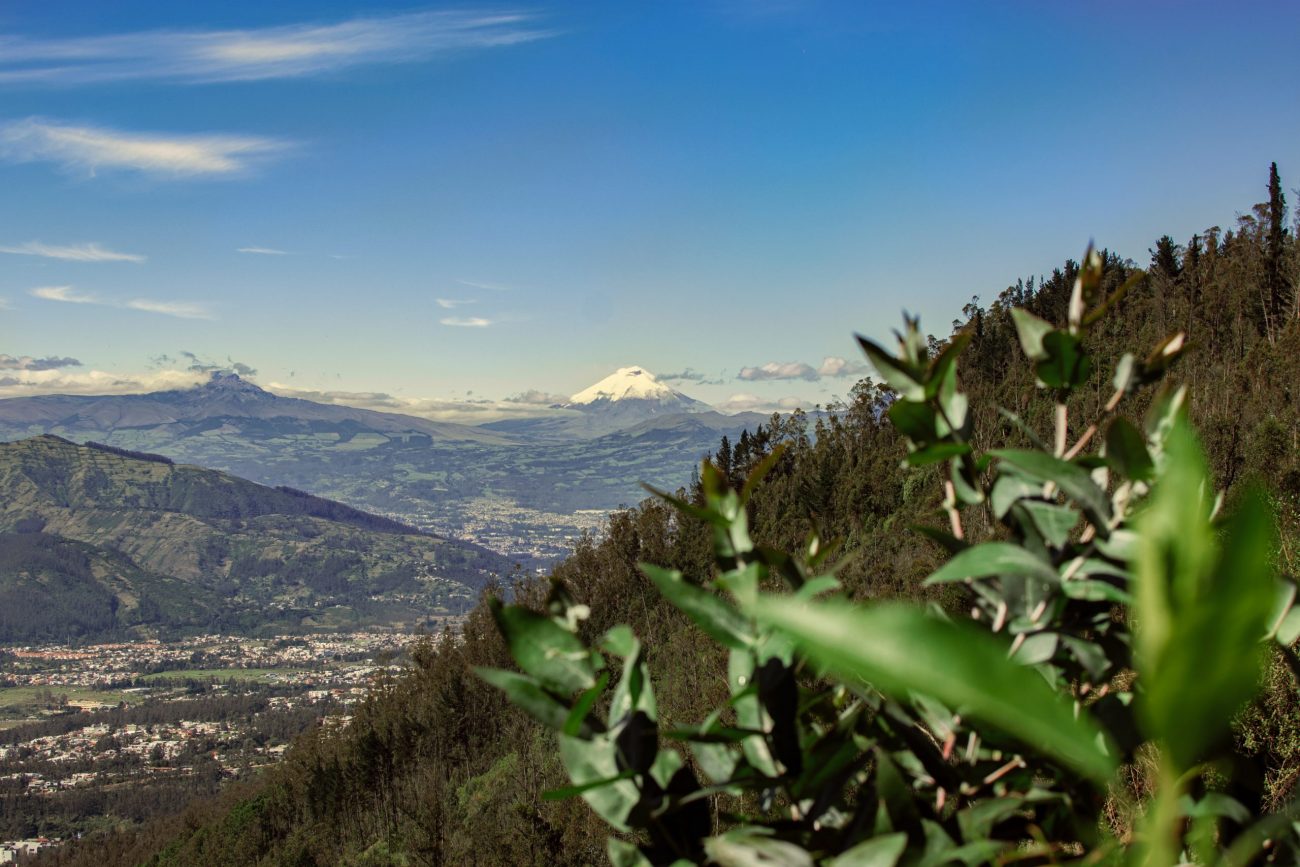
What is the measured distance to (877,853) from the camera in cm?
70

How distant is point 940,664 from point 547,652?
654mm

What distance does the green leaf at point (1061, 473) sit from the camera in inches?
32.8

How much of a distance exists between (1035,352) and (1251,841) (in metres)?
0.63

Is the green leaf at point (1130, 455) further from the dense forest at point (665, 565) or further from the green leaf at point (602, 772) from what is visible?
the dense forest at point (665, 565)

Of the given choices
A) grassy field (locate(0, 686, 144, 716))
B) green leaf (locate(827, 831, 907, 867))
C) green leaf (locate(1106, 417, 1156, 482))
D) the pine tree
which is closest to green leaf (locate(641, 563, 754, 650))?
green leaf (locate(827, 831, 907, 867))

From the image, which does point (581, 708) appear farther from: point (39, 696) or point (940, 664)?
point (39, 696)

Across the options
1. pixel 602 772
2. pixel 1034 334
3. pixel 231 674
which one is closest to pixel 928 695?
pixel 602 772

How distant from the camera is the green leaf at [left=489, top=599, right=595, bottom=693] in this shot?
0.94m

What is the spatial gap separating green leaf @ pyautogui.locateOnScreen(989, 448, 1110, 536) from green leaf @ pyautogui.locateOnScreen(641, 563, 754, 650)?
30cm

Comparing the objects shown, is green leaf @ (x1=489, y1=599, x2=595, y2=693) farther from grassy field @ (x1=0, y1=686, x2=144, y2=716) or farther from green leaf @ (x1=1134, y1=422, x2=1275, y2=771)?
grassy field @ (x1=0, y1=686, x2=144, y2=716)

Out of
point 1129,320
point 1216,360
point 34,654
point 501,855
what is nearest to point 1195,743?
point 501,855

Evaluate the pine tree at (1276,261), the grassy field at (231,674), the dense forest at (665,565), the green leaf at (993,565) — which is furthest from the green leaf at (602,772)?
the grassy field at (231,674)

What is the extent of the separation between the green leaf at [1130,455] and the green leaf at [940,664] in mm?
597

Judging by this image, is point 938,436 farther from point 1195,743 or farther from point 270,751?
Result: point 270,751
